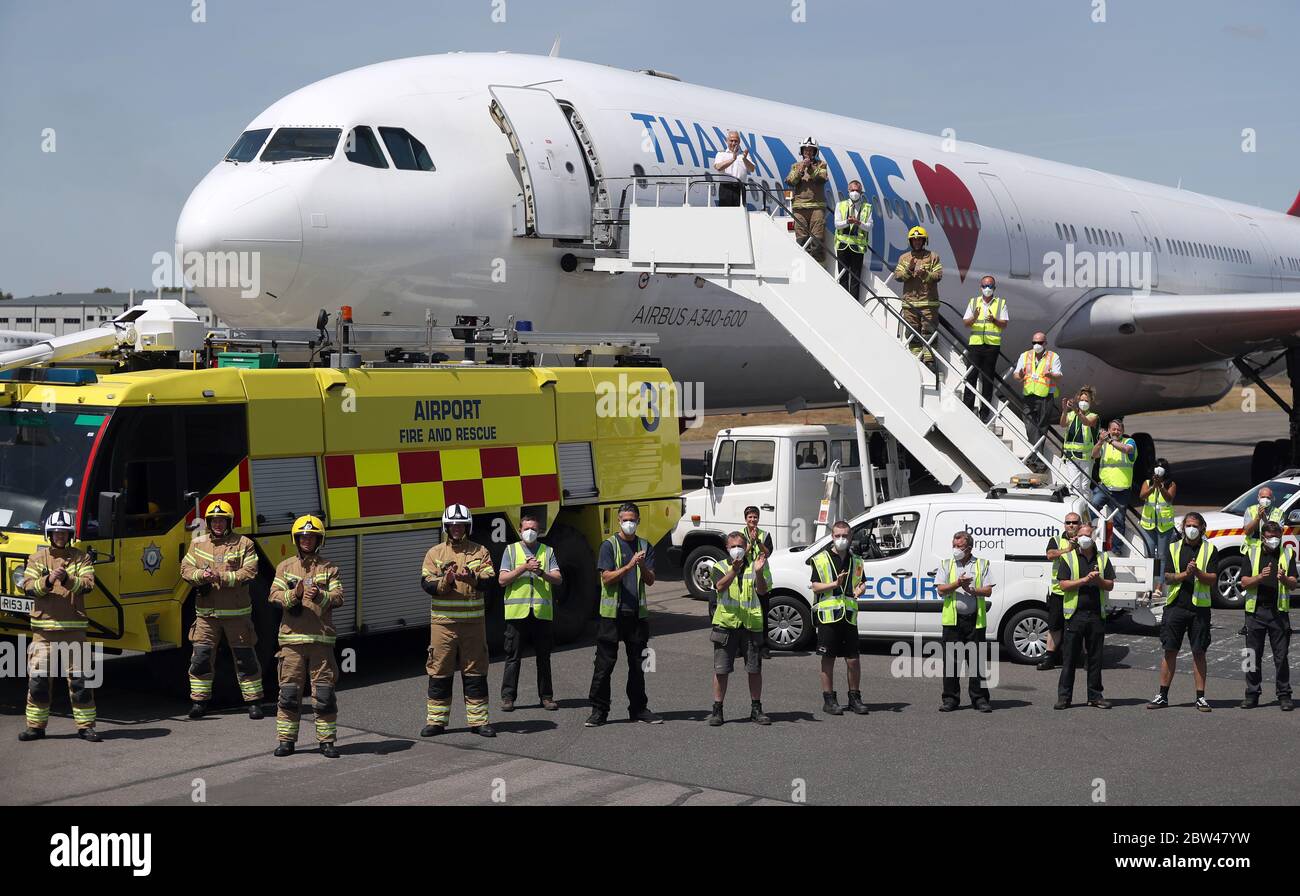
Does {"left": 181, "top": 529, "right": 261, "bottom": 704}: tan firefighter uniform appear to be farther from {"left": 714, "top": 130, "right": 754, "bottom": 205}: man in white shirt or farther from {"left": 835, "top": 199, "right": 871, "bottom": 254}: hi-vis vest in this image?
{"left": 835, "top": 199, "right": 871, "bottom": 254}: hi-vis vest

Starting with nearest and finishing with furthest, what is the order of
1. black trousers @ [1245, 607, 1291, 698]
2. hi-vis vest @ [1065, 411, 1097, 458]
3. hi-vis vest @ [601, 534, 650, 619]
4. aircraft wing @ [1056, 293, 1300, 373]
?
hi-vis vest @ [601, 534, 650, 619]
black trousers @ [1245, 607, 1291, 698]
hi-vis vest @ [1065, 411, 1097, 458]
aircraft wing @ [1056, 293, 1300, 373]

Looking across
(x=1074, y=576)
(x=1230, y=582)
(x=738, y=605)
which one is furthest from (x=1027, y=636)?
(x=1230, y=582)

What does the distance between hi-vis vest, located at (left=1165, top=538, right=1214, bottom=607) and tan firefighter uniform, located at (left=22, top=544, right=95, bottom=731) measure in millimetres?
8698

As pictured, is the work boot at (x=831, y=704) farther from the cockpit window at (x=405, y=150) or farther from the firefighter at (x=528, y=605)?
the cockpit window at (x=405, y=150)

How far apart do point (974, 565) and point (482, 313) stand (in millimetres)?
6919

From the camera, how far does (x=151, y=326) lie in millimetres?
13555

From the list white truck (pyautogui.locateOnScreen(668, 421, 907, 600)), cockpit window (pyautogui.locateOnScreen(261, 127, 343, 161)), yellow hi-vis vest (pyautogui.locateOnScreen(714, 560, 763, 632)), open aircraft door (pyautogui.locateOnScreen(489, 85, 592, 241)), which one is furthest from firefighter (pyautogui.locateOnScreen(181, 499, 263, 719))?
white truck (pyautogui.locateOnScreen(668, 421, 907, 600))

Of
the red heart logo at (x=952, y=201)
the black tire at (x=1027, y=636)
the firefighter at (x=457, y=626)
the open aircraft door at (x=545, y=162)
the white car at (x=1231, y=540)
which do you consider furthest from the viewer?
the red heart logo at (x=952, y=201)

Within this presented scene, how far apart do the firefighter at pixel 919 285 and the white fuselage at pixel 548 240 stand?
1337mm

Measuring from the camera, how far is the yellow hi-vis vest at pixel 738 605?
Answer: 12.2 meters

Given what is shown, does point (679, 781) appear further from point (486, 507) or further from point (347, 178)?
point (347, 178)

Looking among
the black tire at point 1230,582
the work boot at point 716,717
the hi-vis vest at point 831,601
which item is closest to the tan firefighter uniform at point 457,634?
the work boot at point 716,717

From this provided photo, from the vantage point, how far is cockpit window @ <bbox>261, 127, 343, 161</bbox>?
15953mm
